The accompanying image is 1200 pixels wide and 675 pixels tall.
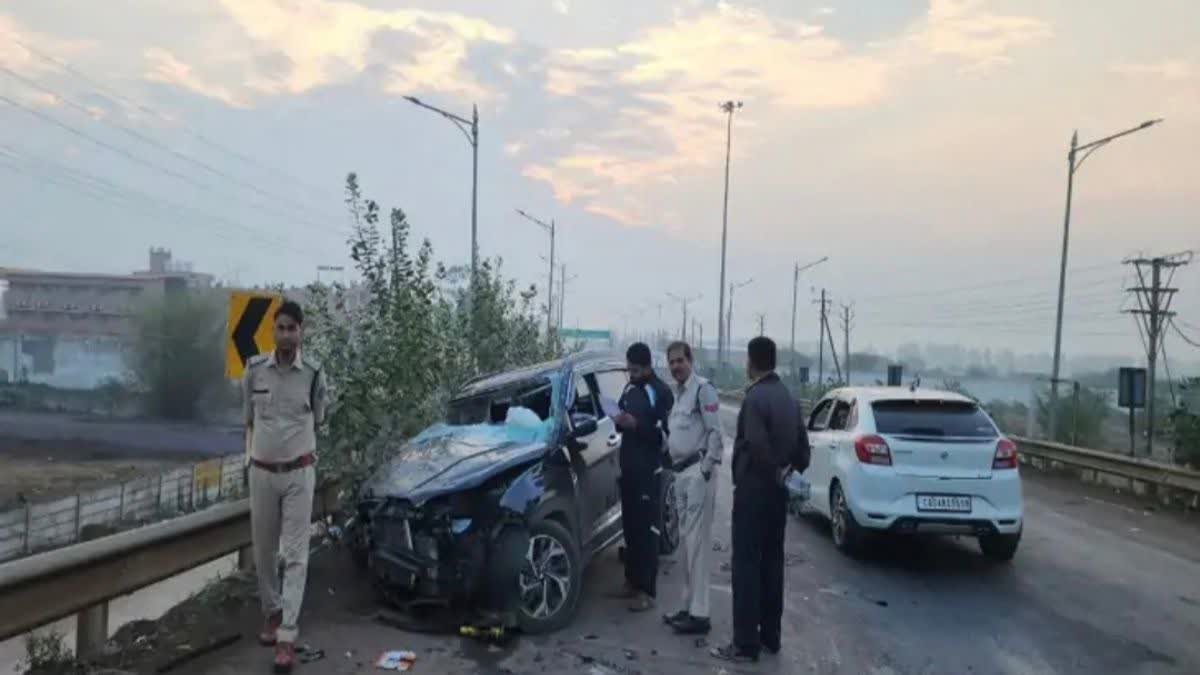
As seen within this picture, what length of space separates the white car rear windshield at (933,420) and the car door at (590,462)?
288 centimetres

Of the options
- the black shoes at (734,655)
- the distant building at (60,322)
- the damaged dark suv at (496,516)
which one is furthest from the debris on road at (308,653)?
the distant building at (60,322)

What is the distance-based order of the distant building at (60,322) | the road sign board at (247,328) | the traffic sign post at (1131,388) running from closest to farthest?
the road sign board at (247,328), the traffic sign post at (1131,388), the distant building at (60,322)

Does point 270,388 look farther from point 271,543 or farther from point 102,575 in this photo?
point 102,575

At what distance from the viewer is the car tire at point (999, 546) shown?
8.88 metres

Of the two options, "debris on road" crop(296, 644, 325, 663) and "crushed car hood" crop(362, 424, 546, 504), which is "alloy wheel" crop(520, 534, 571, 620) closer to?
"crushed car hood" crop(362, 424, 546, 504)

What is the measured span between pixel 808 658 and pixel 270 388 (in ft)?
12.6

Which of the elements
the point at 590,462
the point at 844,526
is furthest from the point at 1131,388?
the point at 590,462

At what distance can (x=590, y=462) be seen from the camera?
7293 mm

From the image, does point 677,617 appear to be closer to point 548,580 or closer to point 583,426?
point 548,580

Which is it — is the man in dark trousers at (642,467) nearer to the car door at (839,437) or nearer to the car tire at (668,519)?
the car tire at (668,519)

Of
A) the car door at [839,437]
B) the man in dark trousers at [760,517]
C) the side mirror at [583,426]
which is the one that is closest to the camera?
the man in dark trousers at [760,517]

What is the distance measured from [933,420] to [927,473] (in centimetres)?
64

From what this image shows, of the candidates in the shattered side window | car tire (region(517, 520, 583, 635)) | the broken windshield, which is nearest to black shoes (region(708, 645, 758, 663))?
car tire (region(517, 520, 583, 635))

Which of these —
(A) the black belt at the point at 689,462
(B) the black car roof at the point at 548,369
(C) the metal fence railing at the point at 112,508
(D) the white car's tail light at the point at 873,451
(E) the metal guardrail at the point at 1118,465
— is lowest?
(C) the metal fence railing at the point at 112,508
